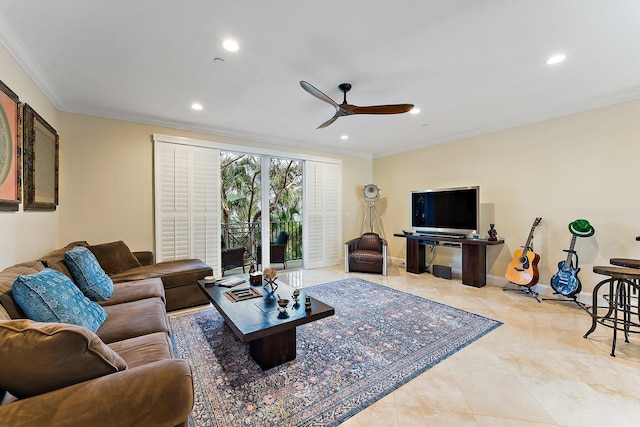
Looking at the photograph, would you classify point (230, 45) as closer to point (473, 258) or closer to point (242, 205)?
point (242, 205)

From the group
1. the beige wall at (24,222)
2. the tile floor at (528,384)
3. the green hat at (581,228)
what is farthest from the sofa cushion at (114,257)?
the green hat at (581,228)

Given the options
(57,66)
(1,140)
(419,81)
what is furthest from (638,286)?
(57,66)

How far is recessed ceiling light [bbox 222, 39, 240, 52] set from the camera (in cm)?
214

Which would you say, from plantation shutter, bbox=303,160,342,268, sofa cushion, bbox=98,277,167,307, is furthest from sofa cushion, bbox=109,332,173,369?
plantation shutter, bbox=303,160,342,268

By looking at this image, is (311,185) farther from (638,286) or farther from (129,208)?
(638,286)

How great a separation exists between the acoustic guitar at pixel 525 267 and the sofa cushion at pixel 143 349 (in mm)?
4290

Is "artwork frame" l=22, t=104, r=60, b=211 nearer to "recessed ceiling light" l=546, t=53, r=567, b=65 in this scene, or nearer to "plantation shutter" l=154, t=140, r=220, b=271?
"plantation shutter" l=154, t=140, r=220, b=271

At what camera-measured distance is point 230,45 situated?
2191 mm

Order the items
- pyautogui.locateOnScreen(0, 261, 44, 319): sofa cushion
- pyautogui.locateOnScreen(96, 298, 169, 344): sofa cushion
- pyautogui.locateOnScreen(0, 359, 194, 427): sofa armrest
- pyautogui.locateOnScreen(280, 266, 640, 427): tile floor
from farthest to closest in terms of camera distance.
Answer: pyautogui.locateOnScreen(96, 298, 169, 344): sofa cushion < pyautogui.locateOnScreen(280, 266, 640, 427): tile floor < pyautogui.locateOnScreen(0, 261, 44, 319): sofa cushion < pyautogui.locateOnScreen(0, 359, 194, 427): sofa armrest

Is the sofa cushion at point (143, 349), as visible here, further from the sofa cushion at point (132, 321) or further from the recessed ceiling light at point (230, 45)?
the recessed ceiling light at point (230, 45)

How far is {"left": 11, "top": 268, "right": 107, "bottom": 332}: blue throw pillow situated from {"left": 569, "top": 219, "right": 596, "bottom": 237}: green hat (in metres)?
4.95

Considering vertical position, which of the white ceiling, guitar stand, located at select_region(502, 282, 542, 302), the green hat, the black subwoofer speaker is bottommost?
guitar stand, located at select_region(502, 282, 542, 302)

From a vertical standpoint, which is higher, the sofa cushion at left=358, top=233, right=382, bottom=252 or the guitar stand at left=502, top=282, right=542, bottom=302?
the sofa cushion at left=358, top=233, right=382, bottom=252

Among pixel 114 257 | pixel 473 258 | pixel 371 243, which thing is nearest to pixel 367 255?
pixel 371 243
